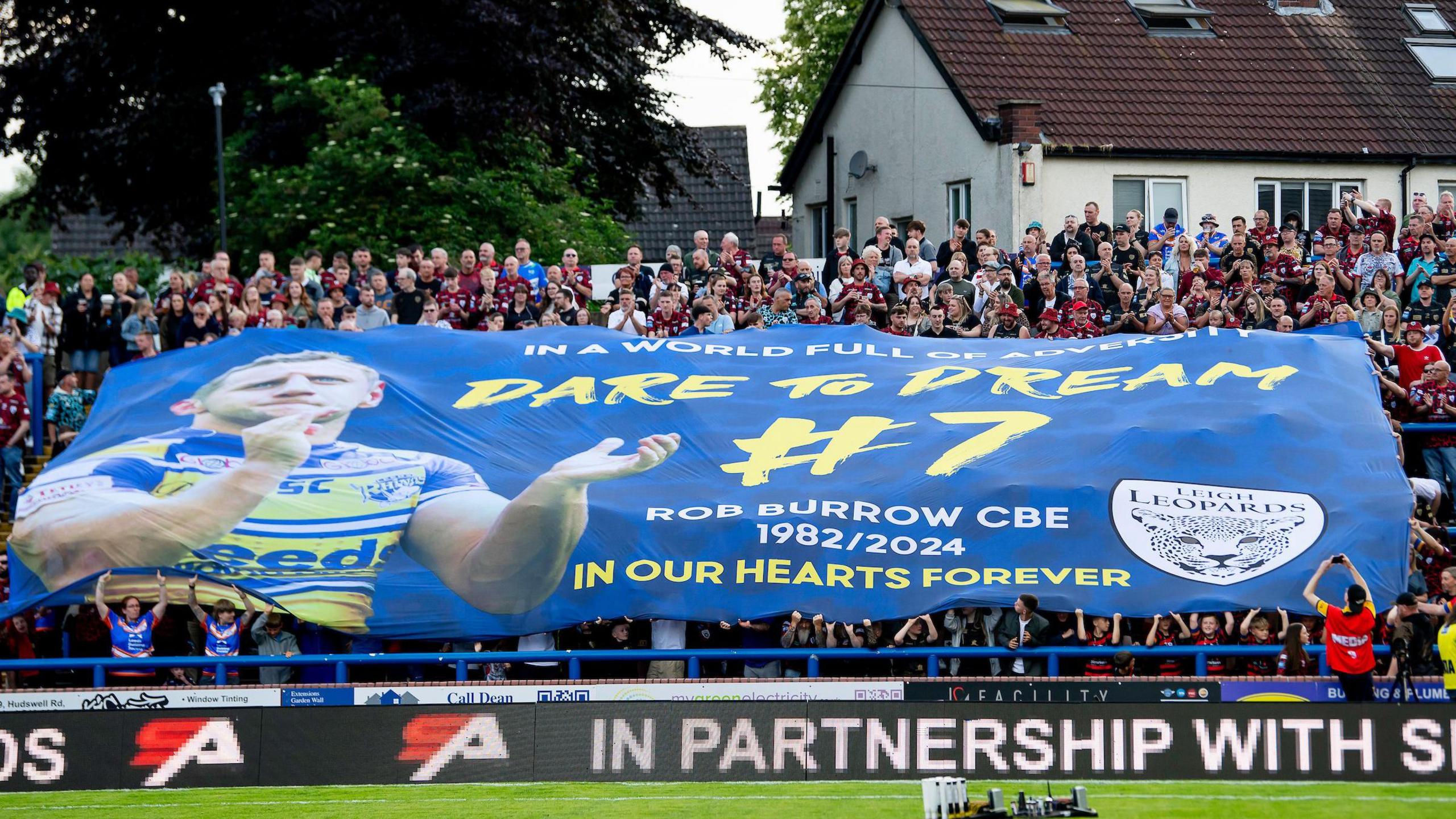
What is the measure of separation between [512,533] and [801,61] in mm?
34074

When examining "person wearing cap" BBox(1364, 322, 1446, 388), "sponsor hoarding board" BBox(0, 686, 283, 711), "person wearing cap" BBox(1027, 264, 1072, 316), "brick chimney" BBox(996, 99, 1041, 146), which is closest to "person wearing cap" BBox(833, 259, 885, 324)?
"person wearing cap" BBox(1027, 264, 1072, 316)

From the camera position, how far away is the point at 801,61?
5247 cm

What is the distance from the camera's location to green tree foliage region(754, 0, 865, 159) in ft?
167

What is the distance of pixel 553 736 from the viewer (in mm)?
15906

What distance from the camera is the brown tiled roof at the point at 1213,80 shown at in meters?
32.1

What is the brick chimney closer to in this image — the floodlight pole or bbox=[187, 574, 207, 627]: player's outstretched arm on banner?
the floodlight pole

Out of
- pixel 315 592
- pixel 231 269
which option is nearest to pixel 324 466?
pixel 315 592

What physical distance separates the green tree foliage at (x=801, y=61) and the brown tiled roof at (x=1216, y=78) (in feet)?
54.3

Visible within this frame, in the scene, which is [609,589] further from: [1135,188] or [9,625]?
[1135,188]

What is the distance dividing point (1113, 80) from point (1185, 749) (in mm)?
19690

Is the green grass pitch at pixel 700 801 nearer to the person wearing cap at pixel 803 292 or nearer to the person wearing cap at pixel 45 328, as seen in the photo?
the person wearing cap at pixel 803 292

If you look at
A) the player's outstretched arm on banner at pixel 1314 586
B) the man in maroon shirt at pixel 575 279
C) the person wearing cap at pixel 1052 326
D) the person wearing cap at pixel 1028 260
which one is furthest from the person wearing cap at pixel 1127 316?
the man in maroon shirt at pixel 575 279

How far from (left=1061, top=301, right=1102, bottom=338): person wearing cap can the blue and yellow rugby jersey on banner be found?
24.3 ft

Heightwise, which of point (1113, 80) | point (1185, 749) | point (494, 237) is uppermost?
point (1113, 80)
